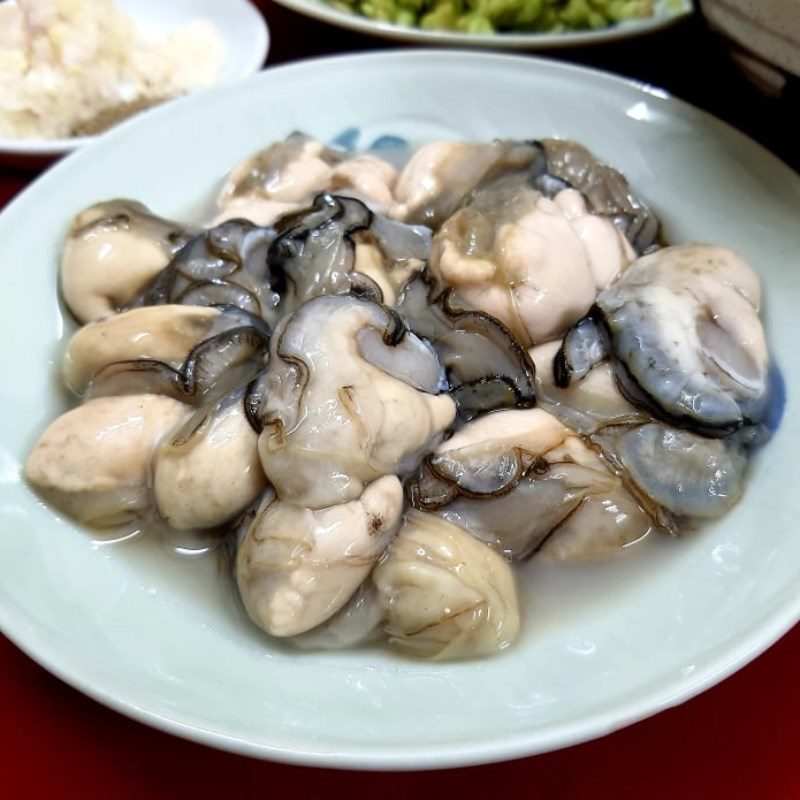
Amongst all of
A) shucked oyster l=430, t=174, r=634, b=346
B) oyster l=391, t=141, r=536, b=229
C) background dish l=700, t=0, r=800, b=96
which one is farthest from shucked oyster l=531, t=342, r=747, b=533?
background dish l=700, t=0, r=800, b=96

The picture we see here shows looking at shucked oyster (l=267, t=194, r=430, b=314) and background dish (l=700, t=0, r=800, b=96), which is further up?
background dish (l=700, t=0, r=800, b=96)

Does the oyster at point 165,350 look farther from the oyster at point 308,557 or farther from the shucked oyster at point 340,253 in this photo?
the oyster at point 308,557

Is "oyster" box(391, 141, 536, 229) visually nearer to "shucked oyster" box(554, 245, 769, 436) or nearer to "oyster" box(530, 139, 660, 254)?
"oyster" box(530, 139, 660, 254)

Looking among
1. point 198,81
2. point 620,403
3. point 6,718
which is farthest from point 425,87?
point 6,718

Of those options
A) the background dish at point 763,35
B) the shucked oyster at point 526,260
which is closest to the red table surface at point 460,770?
the shucked oyster at point 526,260

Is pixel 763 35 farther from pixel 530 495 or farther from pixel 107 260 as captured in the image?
pixel 107 260
